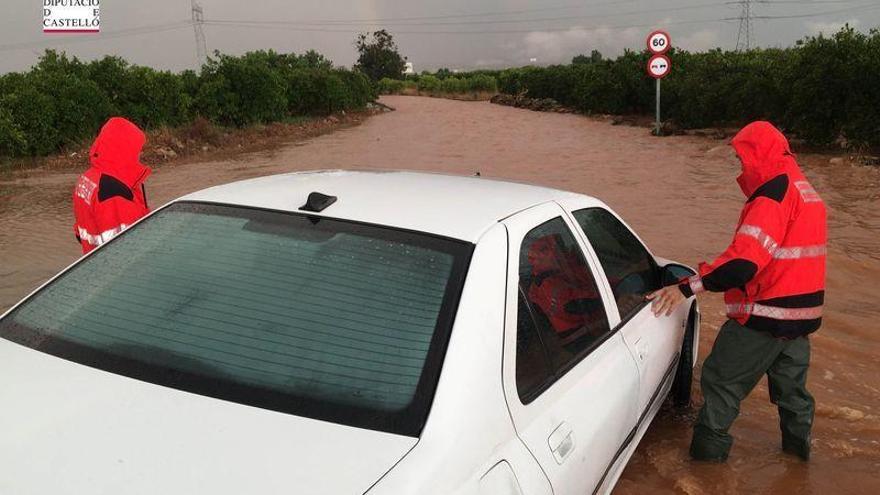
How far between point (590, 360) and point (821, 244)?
62.4 inches

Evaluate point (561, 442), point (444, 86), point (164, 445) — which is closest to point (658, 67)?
point (561, 442)

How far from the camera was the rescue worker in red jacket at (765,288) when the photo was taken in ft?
10.5

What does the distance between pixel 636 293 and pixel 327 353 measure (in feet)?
5.92

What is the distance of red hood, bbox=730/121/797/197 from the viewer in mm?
3268

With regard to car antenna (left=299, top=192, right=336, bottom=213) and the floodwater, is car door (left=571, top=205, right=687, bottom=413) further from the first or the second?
car antenna (left=299, top=192, right=336, bottom=213)

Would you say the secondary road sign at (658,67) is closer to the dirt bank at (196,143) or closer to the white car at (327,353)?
the dirt bank at (196,143)

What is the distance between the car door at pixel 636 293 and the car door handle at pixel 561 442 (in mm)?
803

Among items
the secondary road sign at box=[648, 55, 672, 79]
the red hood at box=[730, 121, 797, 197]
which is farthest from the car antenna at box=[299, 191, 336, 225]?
the secondary road sign at box=[648, 55, 672, 79]

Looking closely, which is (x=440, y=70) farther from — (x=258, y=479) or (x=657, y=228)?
(x=258, y=479)

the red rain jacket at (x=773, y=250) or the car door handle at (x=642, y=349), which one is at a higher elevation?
the red rain jacket at (x=773, y=250)

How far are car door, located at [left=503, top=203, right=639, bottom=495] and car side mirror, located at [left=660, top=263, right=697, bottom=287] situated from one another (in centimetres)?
82

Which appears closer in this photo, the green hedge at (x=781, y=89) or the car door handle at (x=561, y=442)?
the car door handle at (x=561, y=442)

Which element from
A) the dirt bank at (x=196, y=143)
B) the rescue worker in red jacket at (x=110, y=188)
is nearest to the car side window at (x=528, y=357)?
the rescue worker in red jacket at (x=110, y=188)

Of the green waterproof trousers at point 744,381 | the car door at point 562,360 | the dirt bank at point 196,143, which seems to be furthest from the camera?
the dirt bank at point 196,143
